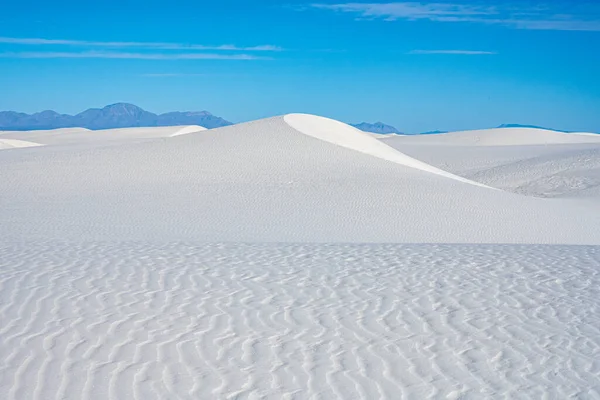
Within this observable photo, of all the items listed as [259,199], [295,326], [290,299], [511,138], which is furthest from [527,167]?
[295,326]

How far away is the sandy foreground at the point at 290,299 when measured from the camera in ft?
17.9

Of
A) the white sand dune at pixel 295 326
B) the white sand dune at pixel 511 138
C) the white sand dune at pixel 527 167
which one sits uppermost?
the white sand dune at pixel 511 138

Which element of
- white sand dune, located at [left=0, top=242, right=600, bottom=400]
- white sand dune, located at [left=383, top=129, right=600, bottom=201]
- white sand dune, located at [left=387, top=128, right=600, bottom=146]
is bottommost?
white sand dune, located at [left=383, top=129, right=600, bottom=201]

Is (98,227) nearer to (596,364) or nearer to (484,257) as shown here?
(484,257)

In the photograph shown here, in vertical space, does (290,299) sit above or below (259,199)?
above

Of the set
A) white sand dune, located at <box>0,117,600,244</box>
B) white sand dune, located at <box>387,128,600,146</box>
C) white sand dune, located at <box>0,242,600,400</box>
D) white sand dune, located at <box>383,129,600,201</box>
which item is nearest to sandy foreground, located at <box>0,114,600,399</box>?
white sand dune, located at <box>0,242,600,400</box>

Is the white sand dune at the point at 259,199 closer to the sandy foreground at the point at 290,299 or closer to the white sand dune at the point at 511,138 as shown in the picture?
the sandy foreground at the point at 290,299

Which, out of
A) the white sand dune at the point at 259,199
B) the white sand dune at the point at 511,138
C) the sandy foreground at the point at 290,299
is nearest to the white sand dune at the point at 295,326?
the sandy foreground at the point at 290,299

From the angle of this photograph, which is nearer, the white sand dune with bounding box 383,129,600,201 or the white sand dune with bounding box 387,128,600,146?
the white sand dune with bounding box 383,129,600,201

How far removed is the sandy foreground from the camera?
214 inches

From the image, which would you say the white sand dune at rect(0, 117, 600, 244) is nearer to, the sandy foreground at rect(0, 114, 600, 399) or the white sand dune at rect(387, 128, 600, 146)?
the sandy foreground at rect(0, 114, 600, 399)

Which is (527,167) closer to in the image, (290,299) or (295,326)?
(290,299)

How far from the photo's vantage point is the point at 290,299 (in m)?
7.80

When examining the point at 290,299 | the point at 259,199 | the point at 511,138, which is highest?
the point at 511,138
